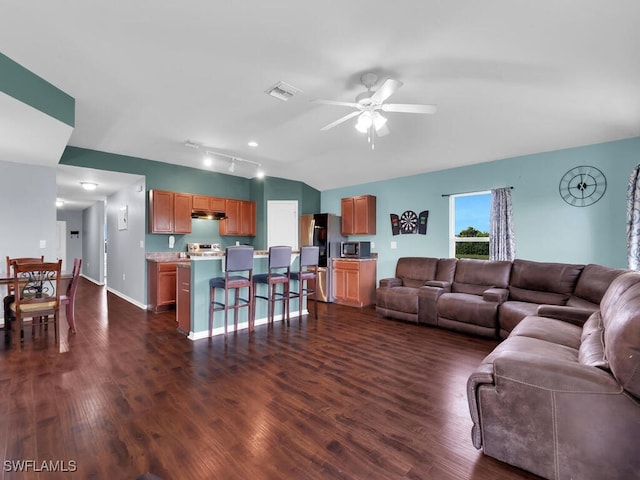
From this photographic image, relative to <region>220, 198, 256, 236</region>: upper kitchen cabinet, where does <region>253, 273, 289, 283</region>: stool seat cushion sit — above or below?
below

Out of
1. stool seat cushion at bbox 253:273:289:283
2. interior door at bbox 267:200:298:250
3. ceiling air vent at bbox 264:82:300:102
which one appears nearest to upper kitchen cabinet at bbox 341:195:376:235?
interior door at bbox 267:200:298:250

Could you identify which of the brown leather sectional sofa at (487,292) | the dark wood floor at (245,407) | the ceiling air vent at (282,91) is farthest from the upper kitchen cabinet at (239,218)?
the ceiling air vent at (282,91)

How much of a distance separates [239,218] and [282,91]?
13.3ft

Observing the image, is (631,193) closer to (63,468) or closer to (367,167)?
(367,167)

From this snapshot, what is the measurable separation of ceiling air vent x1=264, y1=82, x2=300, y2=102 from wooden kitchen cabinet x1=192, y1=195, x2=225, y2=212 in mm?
3514

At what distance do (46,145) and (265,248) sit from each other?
154 inches

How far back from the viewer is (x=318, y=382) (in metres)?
2.59

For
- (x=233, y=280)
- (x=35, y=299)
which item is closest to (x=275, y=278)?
(x=233, y=280)

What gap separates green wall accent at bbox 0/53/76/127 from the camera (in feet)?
Result: 7.86

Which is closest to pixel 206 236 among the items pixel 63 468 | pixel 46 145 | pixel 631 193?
pixel 46 145

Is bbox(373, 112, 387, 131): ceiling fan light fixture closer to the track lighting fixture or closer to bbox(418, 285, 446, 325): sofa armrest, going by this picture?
bbox(418, 285, 446, 325): sofa armrest

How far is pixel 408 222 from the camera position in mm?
5668

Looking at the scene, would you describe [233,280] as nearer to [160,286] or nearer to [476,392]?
[160,286]

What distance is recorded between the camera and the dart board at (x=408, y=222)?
5.59 metres
